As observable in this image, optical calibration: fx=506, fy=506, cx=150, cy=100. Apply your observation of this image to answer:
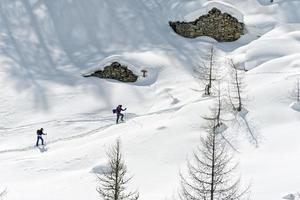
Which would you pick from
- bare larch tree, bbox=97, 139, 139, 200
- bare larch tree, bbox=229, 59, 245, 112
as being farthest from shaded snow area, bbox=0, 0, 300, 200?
bare larch tree, bbox=97, 139, 139, 200

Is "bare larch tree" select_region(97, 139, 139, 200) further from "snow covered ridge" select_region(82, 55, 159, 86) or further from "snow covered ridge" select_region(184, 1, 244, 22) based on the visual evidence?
"snow covered ridge" select_region(184, 1, 244, 22)

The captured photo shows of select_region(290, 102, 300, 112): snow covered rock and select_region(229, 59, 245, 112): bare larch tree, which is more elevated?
select_region(229, 59, 245, 112): bare larch tree

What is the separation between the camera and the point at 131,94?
3528 cm

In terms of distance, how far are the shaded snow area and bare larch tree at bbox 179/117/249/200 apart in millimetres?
615

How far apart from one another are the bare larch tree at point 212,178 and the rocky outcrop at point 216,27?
19.9 meters

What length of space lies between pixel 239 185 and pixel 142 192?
13.0 feet

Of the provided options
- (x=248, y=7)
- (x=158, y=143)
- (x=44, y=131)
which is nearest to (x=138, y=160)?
(x=158, y=143)

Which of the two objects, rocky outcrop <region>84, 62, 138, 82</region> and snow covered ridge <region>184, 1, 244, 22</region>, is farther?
snow covered ridge <region>184, 1, 244, 22</region>

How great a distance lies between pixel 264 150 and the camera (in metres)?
22.0

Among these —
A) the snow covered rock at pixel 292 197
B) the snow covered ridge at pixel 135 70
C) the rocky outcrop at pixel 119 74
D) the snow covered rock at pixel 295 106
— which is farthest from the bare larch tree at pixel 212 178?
the rocky outcrop at pixel 119 74

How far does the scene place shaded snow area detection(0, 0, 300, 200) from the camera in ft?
72.0

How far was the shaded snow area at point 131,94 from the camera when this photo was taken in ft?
72.0

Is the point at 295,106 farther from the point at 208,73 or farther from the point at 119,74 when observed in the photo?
the point at 119,74

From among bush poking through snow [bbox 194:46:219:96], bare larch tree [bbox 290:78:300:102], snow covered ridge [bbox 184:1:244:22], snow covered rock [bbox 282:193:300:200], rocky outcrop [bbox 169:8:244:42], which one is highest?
snow covered ridge [bbox 184:1:244:22]
